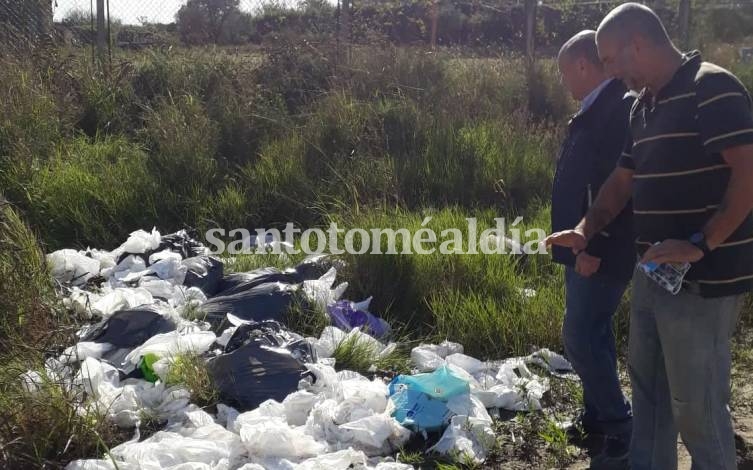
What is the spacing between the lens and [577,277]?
11.3ft

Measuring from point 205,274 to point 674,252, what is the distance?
3.56 m

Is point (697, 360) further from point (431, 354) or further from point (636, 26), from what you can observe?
point (431, 354)

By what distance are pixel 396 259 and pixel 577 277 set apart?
2.04 m

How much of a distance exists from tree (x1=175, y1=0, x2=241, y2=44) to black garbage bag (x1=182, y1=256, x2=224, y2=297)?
559 cm

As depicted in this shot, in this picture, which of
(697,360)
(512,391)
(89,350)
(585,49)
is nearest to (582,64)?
(585,49)

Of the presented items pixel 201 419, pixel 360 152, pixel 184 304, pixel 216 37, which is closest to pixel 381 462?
pixel 201 419

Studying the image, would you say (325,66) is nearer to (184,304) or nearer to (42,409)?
(184,304)

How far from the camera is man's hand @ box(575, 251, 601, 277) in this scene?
3291mm

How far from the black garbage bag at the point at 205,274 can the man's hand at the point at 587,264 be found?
2.79m

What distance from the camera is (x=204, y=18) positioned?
11133 millimetres

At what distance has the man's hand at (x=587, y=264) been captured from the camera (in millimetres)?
3291

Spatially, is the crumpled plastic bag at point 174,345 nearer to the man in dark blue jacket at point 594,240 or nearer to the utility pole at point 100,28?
the man in dark blue jacket at point 594,240

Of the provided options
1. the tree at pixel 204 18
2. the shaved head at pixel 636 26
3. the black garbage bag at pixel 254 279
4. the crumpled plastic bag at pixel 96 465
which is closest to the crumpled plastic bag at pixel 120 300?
the black garbage bag at pixel 254 279

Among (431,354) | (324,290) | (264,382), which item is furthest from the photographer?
(324,290)
